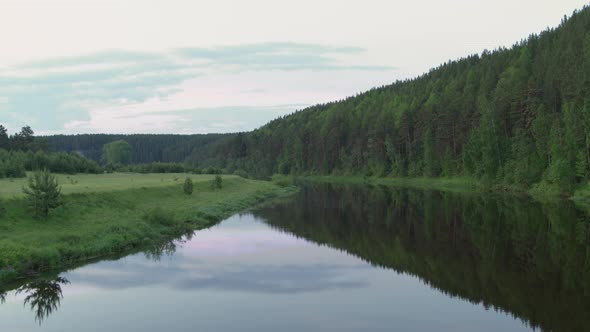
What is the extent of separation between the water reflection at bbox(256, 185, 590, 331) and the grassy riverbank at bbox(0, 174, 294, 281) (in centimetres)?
899

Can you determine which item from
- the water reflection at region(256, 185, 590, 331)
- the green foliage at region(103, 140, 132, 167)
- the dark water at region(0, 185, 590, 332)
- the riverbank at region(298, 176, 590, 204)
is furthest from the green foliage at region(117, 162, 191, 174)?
the dark water at region(0, 185, 590, 332)

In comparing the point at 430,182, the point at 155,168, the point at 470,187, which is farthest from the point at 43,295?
the point at 430,182

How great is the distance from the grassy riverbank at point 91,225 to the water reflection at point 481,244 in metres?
8.99

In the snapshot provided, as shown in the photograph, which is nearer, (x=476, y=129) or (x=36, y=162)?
(x=36, y=162)

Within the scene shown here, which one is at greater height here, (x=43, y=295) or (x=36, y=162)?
(x=36, y=162)

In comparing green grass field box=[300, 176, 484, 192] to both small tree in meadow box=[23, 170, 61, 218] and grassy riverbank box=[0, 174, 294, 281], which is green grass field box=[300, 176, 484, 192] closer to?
grassy riverbank box=[0, 174, 294, 281]

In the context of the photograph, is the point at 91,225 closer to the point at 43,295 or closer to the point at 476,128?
the point at 43,295

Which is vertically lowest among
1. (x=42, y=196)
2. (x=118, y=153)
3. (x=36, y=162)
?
(x=42, y=196)

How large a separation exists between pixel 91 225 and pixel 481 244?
25.2 m

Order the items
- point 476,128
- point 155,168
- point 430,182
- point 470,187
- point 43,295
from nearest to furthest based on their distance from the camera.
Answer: point 43,295 → point 470,187 → point 476,128 → point 430,182 → point 155,168

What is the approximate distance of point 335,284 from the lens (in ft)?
81.2

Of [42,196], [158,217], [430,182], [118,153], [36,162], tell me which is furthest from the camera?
[118,153]

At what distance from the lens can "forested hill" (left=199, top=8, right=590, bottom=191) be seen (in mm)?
66250

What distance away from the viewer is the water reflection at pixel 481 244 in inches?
834
